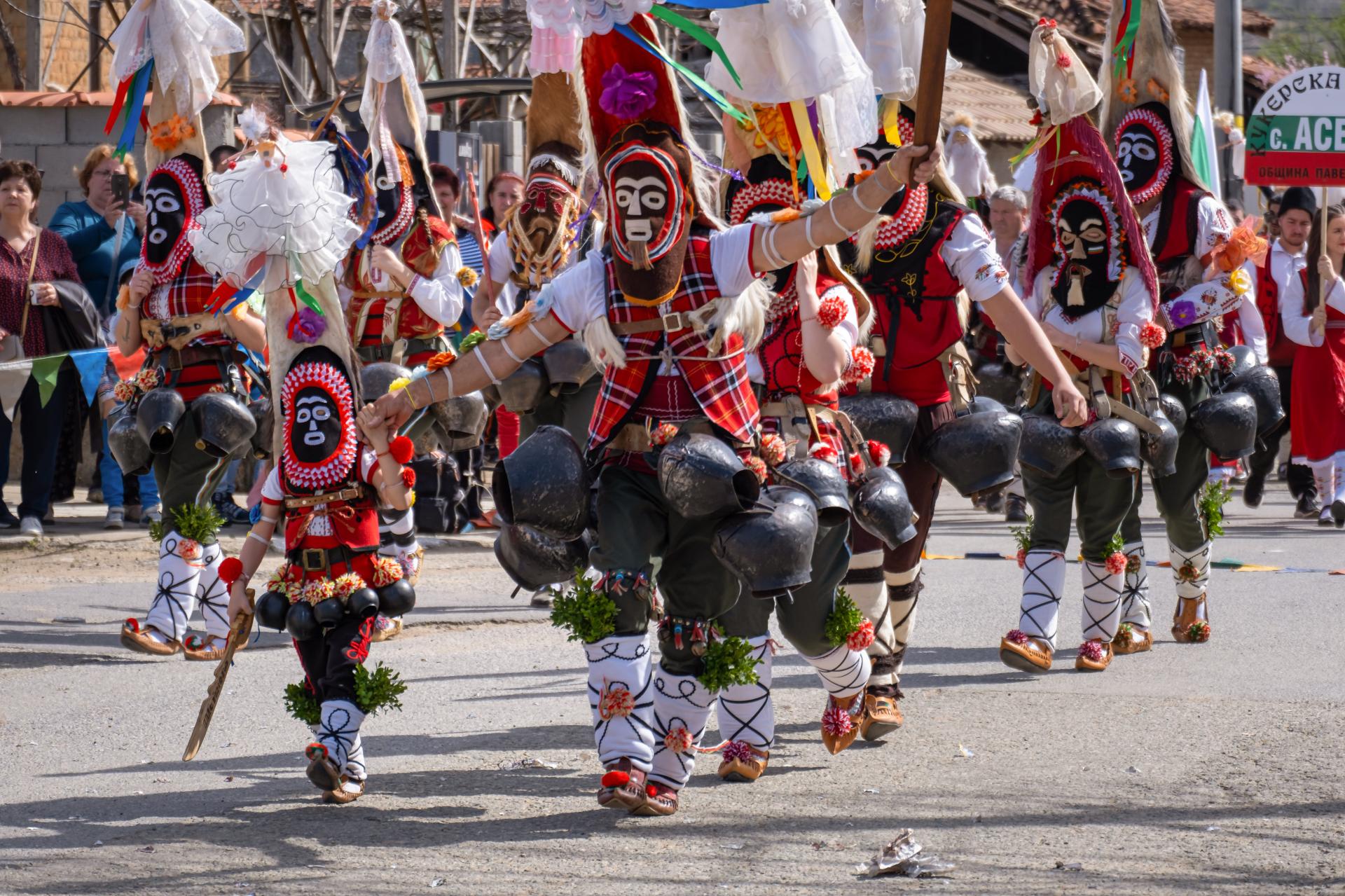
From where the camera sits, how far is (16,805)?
5.17 metres

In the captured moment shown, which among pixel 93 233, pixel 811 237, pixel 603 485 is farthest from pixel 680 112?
pixel 93 233

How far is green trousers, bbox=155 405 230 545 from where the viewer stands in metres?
7.57

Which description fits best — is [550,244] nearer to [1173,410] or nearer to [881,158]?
[881,158]

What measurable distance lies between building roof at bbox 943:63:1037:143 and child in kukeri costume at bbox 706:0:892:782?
1741cm

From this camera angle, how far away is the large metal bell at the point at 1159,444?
7.18 meters

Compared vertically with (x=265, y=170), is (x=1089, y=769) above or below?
below

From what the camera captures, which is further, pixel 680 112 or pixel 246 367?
pixel 246 367

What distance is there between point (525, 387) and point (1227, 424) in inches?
116

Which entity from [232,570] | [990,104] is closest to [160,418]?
[232,570]

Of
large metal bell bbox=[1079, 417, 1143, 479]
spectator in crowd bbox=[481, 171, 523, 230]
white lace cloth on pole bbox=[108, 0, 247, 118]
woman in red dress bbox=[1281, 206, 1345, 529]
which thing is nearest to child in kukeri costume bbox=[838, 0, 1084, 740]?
large metal bell bbox=[1079, 417, 1143, 479]

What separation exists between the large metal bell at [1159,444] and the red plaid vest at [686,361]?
9.13 feet

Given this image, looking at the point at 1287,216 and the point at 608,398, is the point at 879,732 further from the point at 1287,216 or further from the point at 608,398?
the point at 1287,216

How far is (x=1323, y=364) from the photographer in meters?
12.4

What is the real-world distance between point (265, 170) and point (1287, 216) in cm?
945
